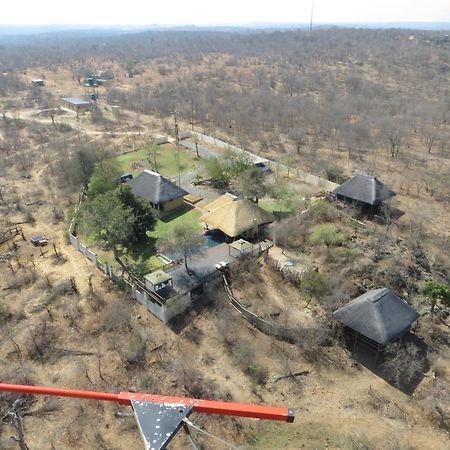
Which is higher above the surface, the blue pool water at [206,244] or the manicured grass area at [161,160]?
the blue pool water at [206,244]

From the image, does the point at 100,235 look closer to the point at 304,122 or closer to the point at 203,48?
the point at 304,122

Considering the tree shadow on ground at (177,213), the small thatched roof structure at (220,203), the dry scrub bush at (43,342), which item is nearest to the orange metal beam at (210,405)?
the dry scrub bush at (43,342)

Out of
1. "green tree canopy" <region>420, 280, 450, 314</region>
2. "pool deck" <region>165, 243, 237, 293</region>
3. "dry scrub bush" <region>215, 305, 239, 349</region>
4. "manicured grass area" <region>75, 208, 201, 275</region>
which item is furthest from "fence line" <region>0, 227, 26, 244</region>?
"green tree canopy" <region>420, 280, 450, 314</region>

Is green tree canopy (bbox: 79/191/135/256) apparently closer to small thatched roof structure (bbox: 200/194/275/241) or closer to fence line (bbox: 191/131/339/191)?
small thatched roof structure (bbox: 200/194/275/241)

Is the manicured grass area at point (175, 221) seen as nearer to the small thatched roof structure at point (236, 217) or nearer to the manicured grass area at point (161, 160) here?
the small thatched roof structure at point (236, 217)

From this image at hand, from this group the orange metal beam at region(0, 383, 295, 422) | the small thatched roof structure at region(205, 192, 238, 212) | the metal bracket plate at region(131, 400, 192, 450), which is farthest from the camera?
the small thatched roof structure at region(205, 192, 238, 212)
